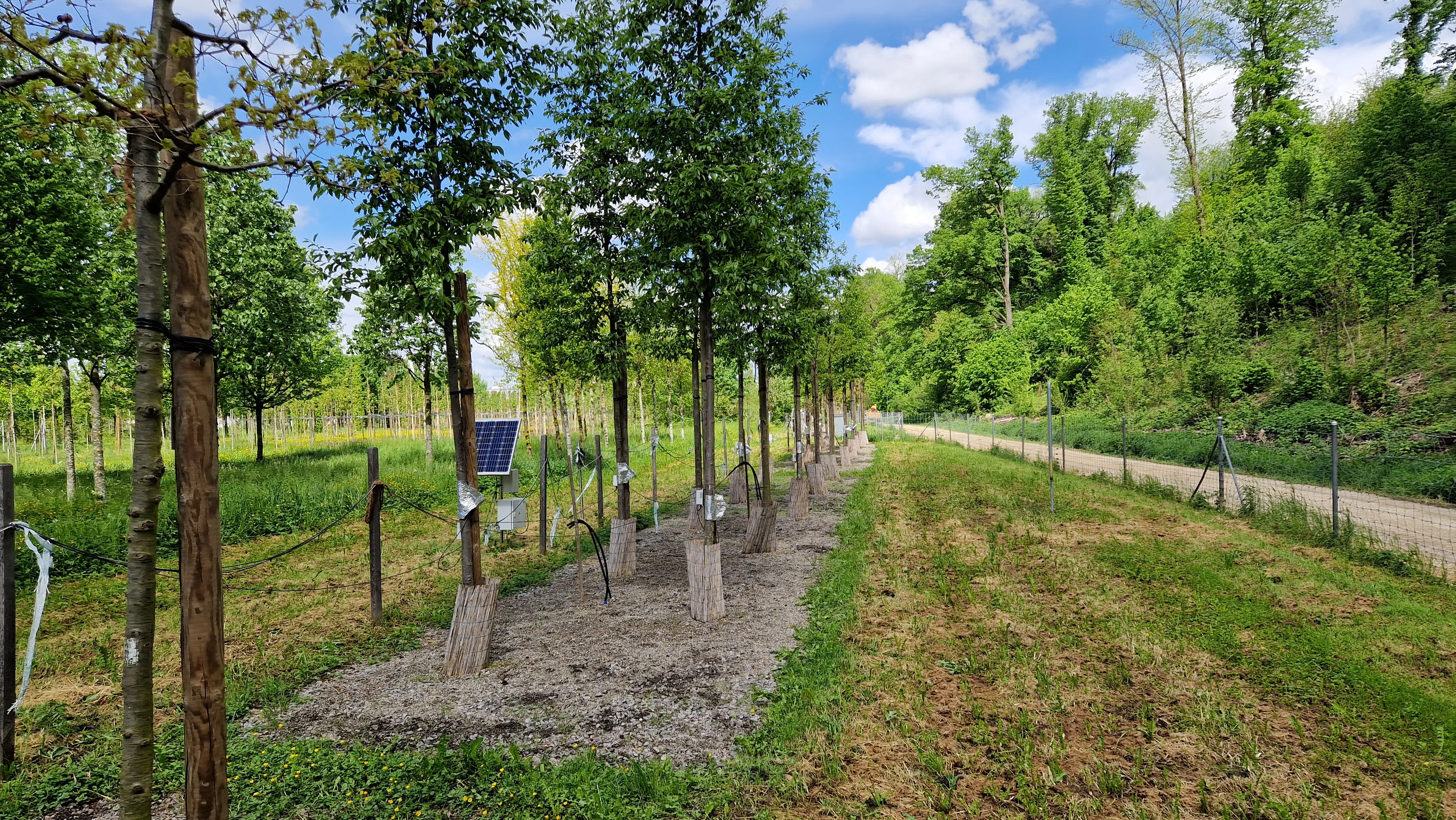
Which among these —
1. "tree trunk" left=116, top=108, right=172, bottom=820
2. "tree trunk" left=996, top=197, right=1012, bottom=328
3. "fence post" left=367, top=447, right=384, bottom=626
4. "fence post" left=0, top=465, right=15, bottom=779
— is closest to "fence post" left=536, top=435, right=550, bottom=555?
"fence post" left=367, top=447, right=384, bottom=626

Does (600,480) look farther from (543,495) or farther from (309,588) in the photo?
(309,588)

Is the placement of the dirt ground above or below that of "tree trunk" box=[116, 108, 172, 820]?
below

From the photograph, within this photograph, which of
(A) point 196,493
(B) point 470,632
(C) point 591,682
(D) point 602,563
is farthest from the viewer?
(D) point 602,563

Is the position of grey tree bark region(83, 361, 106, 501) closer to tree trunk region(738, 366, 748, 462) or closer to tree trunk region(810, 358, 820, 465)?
tree trunk region(738, 366, 748, 462)

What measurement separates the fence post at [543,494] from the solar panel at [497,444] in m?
1.42

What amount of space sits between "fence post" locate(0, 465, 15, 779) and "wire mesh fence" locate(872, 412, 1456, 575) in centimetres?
1240

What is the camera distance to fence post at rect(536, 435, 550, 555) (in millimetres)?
8258

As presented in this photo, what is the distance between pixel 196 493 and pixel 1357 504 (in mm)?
16261

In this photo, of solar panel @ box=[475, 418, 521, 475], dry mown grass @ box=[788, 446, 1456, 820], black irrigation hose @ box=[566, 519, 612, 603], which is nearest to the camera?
dry mown grass @ box=[788, 446, 1456, 820]

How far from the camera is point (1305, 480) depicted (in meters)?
13.0

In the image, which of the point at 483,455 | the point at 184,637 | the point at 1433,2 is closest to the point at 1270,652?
the point at 184,637

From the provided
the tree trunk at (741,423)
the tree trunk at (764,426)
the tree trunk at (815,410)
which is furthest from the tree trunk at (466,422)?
the tree trunk at (815,410)

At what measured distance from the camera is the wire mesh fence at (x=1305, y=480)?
866 cm

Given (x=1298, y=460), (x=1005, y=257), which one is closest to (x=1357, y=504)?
(x=1298, y=460)
